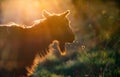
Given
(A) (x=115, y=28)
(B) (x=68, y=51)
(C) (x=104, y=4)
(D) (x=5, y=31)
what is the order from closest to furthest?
(D) (x=5, y=31), (B) (x=68, y=51), (A) (x=115, y=28), (C) (x=104, y=4)

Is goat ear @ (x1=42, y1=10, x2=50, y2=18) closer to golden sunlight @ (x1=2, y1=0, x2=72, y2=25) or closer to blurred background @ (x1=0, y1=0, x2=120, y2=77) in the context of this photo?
blurred background @ (x1=0, y1=0, x2=120, y2=77)

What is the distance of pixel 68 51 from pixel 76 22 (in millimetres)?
7396

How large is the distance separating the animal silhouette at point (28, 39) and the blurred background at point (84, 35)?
1.02 m

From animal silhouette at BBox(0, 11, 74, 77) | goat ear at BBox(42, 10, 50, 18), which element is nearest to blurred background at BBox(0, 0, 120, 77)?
animal silhouette at BBox(0, 11, 74, 77)

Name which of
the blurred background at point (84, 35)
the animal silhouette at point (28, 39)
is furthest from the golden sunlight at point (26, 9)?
the animal silhouette at point (28, 39)

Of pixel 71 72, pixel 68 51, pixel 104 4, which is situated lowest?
pixel 71 72

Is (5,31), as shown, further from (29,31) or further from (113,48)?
(113,48)

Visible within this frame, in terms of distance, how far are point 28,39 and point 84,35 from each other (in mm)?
10500

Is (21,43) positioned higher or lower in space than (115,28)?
lower

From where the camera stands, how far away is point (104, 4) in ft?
104

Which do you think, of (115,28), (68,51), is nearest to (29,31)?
(68,51)

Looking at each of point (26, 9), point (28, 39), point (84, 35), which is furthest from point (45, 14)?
point (26, 9)

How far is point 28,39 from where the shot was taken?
1302 centimetres

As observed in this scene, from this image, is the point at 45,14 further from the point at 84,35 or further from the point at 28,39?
the point at 84,35
